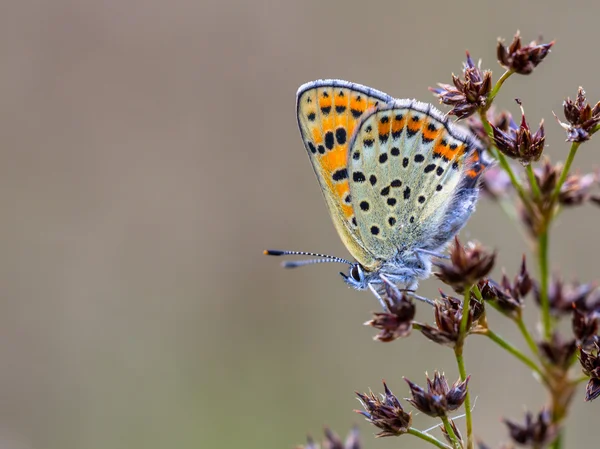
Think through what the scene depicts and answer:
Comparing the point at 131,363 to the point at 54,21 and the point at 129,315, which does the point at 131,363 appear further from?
the point at 54,21

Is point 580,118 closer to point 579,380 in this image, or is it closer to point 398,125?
point 579,380

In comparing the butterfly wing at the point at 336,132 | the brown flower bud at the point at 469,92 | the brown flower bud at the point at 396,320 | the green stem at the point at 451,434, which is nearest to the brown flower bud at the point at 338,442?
the green stem at the point at 451,434

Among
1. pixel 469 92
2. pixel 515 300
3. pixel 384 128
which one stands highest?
pixel 469 92

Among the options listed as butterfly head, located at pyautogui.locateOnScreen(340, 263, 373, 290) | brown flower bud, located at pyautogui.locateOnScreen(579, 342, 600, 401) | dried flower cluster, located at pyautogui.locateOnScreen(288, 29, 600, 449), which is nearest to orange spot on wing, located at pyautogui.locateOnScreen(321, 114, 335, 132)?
butterfly head, located at pyautogui.locateOnScreen(340, 263, 373, 290)

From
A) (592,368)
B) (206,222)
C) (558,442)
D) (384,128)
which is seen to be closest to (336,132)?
(384,128)

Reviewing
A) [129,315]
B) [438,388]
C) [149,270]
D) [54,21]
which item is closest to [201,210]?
[149,270]

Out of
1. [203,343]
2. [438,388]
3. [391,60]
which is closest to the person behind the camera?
[438,388]
